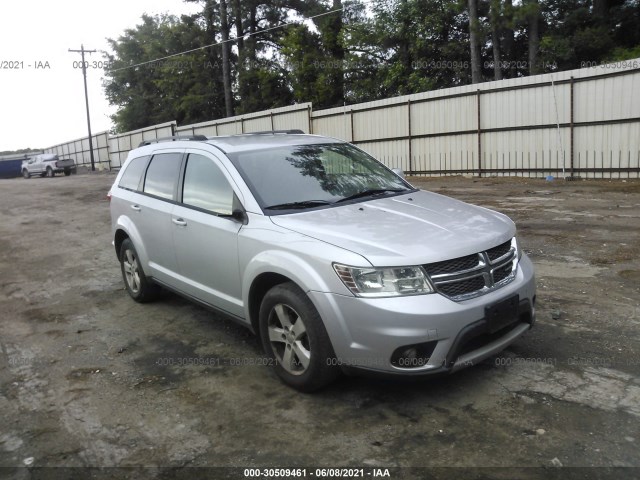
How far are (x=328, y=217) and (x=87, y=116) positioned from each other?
45.3 metres

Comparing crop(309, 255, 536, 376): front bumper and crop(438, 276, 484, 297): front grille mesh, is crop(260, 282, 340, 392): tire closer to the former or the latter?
crop(309, 255, 536, 376): front bumper

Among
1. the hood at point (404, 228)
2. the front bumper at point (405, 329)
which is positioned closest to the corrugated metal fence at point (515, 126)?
the hood at point (404, 228)

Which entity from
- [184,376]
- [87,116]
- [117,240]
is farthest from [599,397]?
[87,116]

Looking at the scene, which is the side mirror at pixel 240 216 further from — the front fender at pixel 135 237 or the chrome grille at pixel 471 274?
the front fender at pixel 135 237

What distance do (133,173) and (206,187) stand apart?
1.85 metres

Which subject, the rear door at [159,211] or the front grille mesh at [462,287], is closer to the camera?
the front grille mesh at [462,287]

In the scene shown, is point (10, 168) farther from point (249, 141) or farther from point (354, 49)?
point (249, 141)

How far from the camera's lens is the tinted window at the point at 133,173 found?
6089 mm

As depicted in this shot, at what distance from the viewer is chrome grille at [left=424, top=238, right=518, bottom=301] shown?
3404 millimetres

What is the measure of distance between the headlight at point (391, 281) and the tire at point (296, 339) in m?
0.38

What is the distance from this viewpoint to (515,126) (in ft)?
51.5

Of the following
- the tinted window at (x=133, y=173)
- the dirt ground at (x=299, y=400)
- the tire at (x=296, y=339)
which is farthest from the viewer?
the tinted window at (x=133, y=173)

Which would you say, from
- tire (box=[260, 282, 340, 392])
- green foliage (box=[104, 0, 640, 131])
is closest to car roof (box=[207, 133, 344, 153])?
tire (box=[260, 282, 340, 392])

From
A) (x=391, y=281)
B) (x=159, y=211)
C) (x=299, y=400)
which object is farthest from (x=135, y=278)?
(x=391, y=281)
